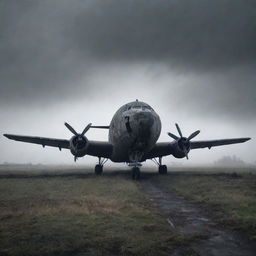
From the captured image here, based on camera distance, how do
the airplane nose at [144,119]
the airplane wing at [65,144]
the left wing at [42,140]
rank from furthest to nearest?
the left wing at [42,140] < the airplane wing at [65,144] < the airplane nose at [144,119]

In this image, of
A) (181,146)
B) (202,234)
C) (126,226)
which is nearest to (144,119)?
(181,146)

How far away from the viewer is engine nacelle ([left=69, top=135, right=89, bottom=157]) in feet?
73.3

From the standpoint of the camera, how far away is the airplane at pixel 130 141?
1983 centimetres

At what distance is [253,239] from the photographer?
6.27 metres

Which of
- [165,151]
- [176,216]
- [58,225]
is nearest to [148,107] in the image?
[165,151]

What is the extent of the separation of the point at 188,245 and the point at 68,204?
5793 millimetres

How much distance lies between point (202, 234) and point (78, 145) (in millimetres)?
17080

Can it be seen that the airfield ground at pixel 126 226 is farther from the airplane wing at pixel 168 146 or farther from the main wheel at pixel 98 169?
the main wheel at pixel 98 169

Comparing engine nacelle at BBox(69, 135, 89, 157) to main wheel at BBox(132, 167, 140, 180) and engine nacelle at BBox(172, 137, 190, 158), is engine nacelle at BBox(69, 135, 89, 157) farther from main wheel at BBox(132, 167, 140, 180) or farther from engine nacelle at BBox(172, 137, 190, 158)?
engine nacelle at BBox(172, 137, 190, 158)

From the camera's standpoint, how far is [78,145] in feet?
73.9

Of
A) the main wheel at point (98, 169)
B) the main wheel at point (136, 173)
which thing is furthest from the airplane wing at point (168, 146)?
the main wheel at point (136, 173)

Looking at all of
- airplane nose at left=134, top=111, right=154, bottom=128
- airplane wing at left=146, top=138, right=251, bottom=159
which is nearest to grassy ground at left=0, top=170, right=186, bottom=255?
airplane nose at left=134, top=111, right=154, bottom=128

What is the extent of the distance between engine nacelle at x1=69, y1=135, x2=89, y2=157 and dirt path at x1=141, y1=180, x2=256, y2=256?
1285cm

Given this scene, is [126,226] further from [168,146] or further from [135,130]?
[168,146]
